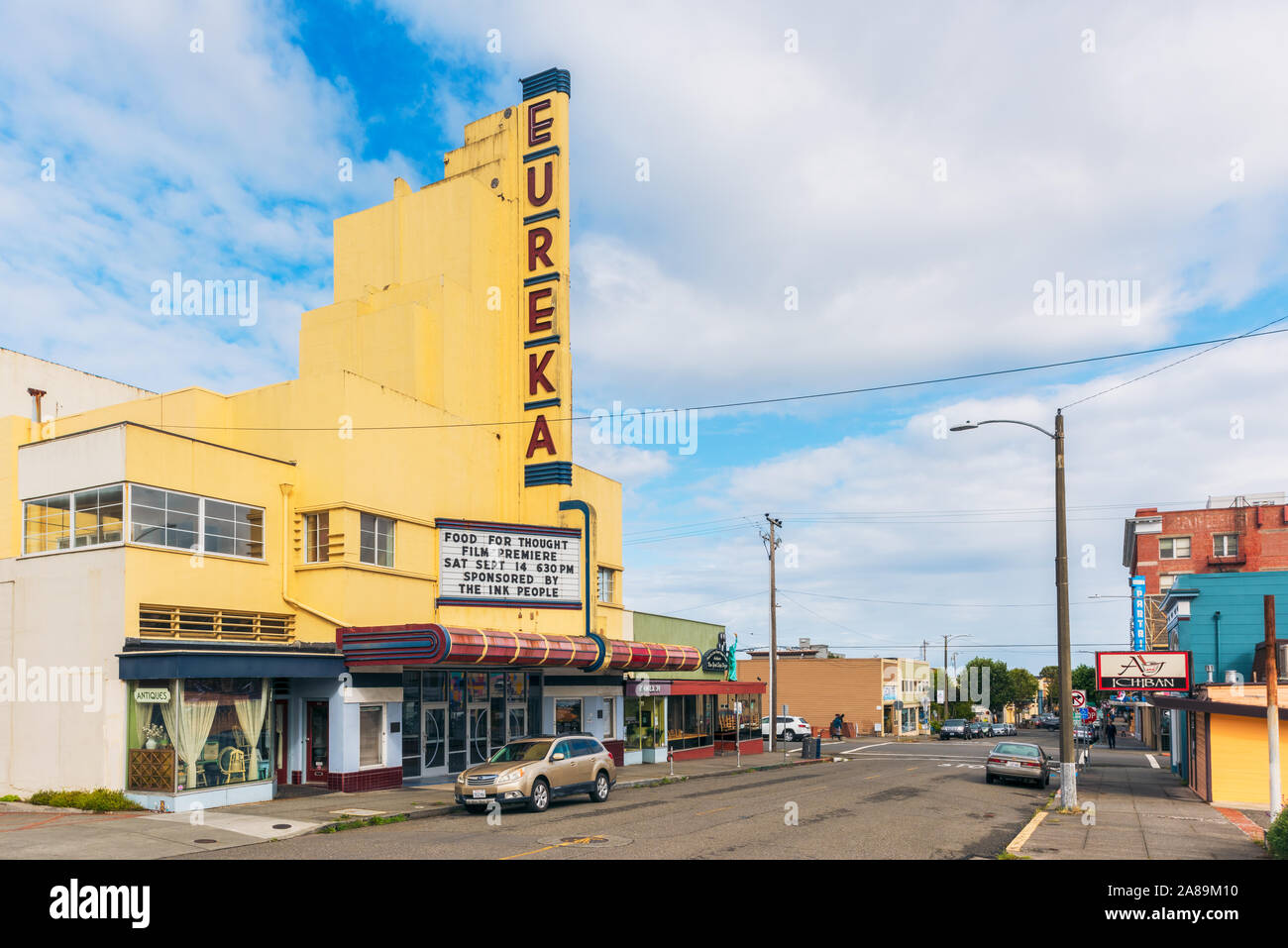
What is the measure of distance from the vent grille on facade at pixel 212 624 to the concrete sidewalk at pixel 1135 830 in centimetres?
1867

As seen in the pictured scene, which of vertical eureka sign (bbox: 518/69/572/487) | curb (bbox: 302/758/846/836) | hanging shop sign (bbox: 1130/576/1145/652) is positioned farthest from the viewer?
hanging shop sign (bbox: 1130/576/1145/652)

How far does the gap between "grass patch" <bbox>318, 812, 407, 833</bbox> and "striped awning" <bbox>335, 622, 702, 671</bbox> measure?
15.5 ft

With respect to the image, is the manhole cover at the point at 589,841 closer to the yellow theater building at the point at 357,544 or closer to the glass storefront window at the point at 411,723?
the yellow theater building at the point at 357,544

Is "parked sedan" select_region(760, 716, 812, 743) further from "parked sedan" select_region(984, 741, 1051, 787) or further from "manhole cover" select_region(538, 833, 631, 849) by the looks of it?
"manhole cover" select_region(538, 833, 631, 849)

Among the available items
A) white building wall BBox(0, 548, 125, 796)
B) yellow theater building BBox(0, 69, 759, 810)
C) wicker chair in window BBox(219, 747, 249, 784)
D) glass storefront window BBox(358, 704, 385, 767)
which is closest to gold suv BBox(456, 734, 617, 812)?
yellow theater building BBox(0, 69, 759, 810)

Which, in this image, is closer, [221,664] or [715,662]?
[221,664]

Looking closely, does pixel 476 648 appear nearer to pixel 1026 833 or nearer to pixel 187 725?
pixel 187 725

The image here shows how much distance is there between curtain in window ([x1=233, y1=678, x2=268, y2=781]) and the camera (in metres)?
23.7

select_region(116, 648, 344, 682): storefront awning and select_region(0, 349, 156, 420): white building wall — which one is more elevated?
select_region(0, 349, 156, 420): white building wall

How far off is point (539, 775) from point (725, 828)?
5.13 meters

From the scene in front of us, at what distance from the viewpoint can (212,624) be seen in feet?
82.3

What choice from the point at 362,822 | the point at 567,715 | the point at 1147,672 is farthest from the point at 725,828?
the point at 567,715
